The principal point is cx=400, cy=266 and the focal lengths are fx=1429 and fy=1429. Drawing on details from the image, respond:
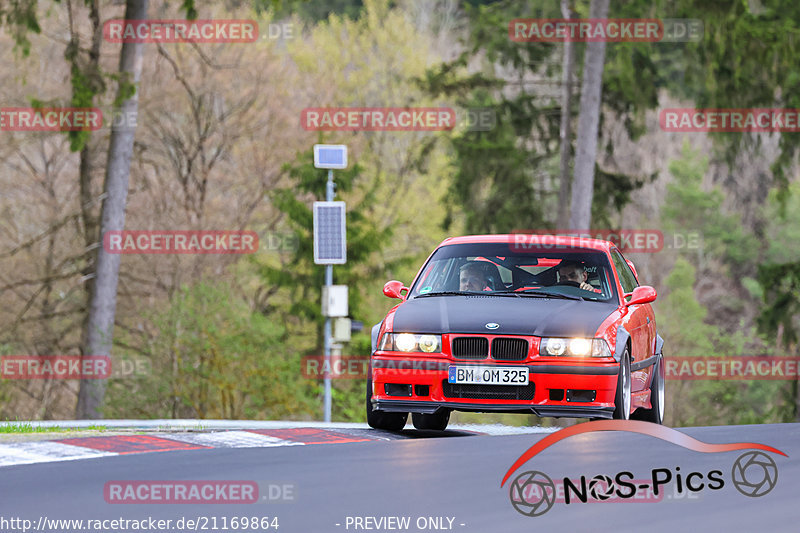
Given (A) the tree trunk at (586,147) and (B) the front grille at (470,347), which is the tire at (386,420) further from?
(A) the tree trunk at (586,147)

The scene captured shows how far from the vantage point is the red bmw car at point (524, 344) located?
417 inches

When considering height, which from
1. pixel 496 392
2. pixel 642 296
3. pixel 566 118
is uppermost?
pixel 566 118

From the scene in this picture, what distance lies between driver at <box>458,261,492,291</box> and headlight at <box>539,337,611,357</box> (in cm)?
143

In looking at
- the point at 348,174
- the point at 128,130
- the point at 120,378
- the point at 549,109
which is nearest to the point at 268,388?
the point at 120,378

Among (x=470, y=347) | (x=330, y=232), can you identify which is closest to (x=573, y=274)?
(x=470, y=347)

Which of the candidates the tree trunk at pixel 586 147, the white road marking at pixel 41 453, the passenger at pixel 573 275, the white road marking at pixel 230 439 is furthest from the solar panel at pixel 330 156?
the white road marking at pixel 41 453

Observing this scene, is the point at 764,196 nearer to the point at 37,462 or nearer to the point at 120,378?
the point at 120,378

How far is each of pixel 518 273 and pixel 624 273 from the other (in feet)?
3.94

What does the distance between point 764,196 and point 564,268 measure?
51464 millimetres

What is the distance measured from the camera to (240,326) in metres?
27.9

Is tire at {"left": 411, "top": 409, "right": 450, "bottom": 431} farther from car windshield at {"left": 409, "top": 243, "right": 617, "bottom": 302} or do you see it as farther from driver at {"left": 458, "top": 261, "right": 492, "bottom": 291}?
driver at {"left": 458, "top": 261, "right": 492, "bottom": 291}

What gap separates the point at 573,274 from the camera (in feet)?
39.3

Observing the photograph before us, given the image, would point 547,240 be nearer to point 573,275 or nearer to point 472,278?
point 573,275

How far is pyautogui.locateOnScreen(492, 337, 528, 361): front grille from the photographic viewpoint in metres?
10.6
